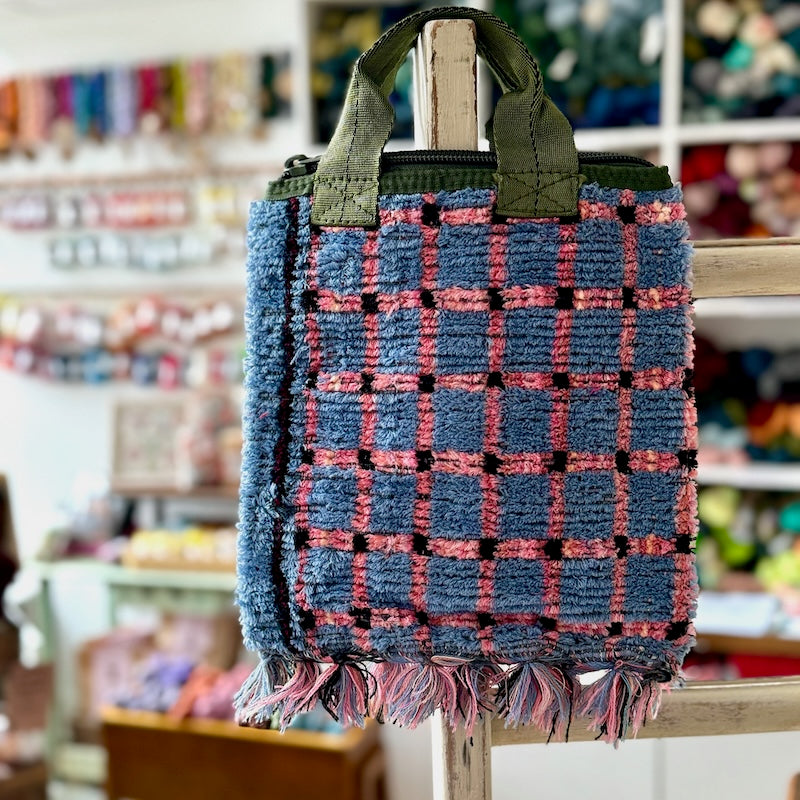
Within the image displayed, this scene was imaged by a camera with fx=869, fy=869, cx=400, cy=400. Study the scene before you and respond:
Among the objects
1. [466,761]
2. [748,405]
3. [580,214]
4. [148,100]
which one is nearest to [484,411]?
[580,214]

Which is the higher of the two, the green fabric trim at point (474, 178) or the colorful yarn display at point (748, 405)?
the green fabric trim at point (474, 178)

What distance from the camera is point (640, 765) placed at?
2.74ft

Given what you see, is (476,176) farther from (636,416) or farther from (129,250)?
(129,250)

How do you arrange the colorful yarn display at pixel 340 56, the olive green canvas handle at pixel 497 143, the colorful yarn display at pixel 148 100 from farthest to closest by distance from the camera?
the colorful yarn display at pixel 148 100 → the colorful yarn display at pixel 340 56 → the olive green canvas handle at pixel 497 143

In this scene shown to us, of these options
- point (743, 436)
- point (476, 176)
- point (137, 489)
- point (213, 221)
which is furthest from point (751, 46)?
point (137, 489)

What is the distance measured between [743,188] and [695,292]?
1.48 m

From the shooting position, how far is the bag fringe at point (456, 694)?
613 mm

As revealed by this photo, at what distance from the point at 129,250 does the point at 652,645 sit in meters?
2.30

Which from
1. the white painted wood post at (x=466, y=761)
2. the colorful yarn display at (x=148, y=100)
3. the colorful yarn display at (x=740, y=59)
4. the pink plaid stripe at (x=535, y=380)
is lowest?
the white painted wood post at (x=466, y=761)

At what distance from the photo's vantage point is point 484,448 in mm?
603

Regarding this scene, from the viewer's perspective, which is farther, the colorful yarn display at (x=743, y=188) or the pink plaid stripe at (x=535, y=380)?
the colorful yarn display at (x=743, y=188)

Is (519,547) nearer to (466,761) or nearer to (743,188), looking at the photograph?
(466,761)

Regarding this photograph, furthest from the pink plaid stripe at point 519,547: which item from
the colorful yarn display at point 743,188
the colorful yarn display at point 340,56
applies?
the colorful yarn display at point 340,56

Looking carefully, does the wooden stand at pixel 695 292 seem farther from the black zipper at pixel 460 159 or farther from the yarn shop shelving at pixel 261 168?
the yarn shop shelving at pixel 261 168
